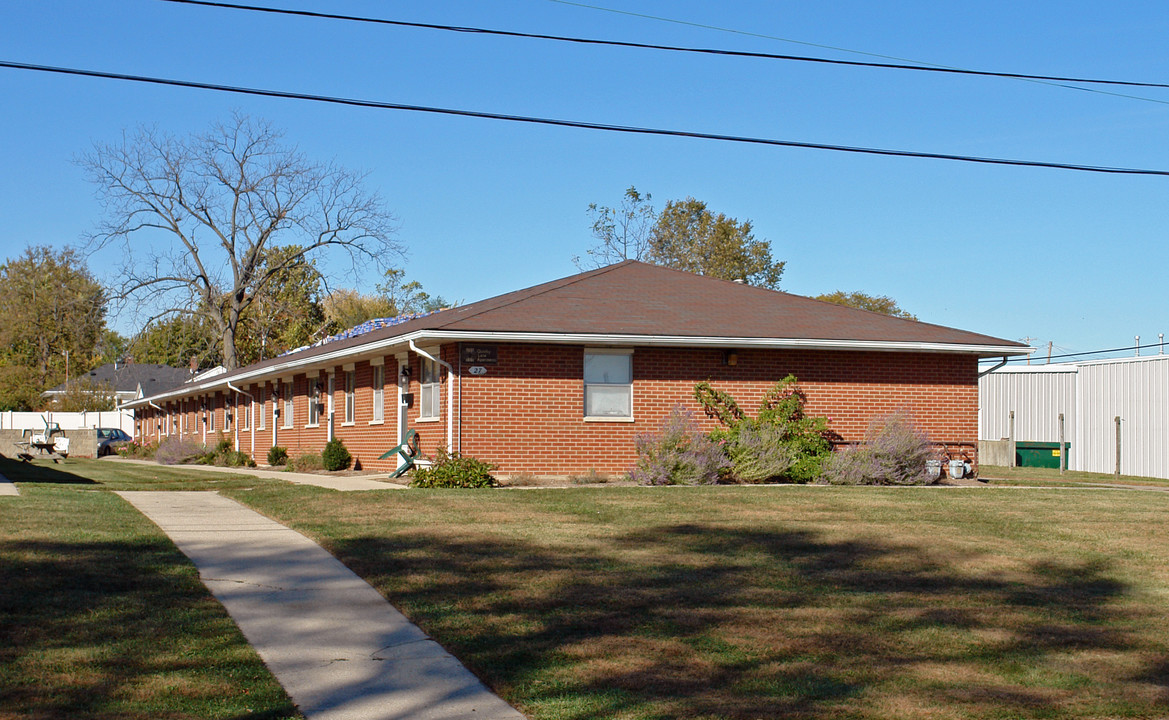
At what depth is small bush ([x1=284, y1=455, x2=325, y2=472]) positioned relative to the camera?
2544cm

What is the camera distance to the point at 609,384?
67.5 ft

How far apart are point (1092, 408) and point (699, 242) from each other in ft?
103

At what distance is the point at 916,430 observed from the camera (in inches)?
847

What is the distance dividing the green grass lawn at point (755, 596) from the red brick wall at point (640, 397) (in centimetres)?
418

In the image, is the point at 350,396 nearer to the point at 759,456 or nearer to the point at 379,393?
the point at 379,393

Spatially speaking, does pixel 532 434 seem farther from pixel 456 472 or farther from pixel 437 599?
pixel 437 599

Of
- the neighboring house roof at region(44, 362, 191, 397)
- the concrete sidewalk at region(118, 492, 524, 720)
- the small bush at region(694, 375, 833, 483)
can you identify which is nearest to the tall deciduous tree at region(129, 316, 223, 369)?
the neighboring house roof at region(44, 362, 191, 397)

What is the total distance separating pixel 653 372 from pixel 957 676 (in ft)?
45.8

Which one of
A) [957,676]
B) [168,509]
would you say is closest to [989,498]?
[957,676]

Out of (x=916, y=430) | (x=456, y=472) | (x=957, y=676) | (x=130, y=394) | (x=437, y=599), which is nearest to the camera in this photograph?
(x=957, y=676)

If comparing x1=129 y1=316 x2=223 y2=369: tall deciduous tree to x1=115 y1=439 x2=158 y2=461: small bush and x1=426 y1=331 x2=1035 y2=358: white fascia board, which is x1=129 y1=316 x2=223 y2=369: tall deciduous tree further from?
x1=426 y1=331 x2=1035 y2=358: white fascia board

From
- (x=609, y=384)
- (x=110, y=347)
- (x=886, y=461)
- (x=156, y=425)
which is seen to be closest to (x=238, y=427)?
(x=609, y=384)

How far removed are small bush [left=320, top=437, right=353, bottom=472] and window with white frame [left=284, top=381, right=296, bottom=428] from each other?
5809mm

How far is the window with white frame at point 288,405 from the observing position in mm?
30656
